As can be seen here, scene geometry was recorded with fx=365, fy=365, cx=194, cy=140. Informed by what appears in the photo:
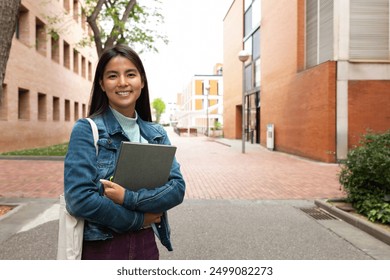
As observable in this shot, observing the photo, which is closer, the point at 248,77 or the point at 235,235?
the point at 235,235

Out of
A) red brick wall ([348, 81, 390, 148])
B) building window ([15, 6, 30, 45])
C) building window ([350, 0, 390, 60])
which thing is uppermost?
building window ([15, 6, 30, 45])

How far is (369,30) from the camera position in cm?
1374

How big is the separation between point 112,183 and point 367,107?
1354cm

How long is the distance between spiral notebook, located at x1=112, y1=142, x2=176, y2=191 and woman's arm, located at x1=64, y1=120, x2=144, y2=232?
101 millimetres

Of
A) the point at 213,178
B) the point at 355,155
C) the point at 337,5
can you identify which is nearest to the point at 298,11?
the point at 337,5

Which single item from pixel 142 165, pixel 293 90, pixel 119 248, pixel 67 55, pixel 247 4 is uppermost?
pixel 247 4

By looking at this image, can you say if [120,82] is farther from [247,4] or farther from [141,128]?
[247,4]

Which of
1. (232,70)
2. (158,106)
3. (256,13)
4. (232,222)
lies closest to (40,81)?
(256,13)

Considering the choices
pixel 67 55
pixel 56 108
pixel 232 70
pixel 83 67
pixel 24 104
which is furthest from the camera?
pixel 83 67

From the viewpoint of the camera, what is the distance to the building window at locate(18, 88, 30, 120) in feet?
61.8

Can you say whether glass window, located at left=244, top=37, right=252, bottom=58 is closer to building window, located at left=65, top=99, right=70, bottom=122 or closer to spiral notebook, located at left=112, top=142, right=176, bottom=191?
building window, located at left=65, top=99, right=70, bottom=122

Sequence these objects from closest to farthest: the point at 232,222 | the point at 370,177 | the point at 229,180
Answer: the point at 232,222 → the point at 370,177 → the point at 229,180

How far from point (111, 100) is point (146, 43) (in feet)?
55.6

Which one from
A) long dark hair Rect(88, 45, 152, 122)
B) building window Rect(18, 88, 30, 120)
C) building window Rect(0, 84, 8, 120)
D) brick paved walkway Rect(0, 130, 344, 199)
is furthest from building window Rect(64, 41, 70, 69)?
long dark hair Rect(88, 45, 152, 122)
